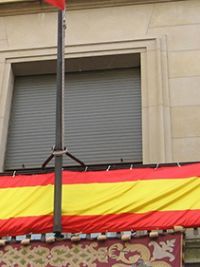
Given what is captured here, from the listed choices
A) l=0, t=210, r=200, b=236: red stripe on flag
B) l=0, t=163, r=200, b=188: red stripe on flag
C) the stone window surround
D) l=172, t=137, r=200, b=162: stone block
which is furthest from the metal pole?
l=172, t=137, r=200, b=162: stone block

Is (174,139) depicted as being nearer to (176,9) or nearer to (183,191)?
(183,191)

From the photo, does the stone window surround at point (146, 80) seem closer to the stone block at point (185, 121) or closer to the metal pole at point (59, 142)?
the stone block at point (185, 121)

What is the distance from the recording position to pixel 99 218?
368 inches

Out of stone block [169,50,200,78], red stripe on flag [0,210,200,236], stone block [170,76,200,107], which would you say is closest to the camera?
red stripe on flag [0,210,200,236]

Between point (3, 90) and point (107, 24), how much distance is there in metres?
2.69

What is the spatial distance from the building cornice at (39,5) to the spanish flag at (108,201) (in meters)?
4.73

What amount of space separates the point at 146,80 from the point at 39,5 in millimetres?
3129

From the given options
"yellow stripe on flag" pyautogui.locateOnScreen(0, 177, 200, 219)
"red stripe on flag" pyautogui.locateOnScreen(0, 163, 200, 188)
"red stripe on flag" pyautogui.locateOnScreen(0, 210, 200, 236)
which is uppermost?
"red stripe on flag" pyautogui.locateOnScreen(0, 163, 200, 188)

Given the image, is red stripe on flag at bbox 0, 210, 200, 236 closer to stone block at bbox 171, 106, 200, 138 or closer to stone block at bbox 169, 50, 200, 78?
stone block at bbox 171, 106, 200, 138

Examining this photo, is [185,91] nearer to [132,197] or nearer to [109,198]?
[132,197]

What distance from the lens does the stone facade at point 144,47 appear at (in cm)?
1176

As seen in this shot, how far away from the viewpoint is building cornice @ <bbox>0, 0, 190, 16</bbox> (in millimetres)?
13328

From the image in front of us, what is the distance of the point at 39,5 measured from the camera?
13523 mm

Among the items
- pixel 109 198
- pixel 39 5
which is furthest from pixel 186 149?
pixel 39 5
